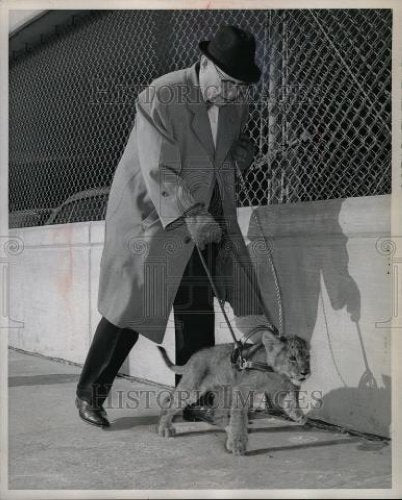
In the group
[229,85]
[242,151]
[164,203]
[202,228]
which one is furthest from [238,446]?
[229,85]

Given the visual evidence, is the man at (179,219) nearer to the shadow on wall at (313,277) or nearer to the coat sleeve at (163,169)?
the coat sleeve at (163,169)

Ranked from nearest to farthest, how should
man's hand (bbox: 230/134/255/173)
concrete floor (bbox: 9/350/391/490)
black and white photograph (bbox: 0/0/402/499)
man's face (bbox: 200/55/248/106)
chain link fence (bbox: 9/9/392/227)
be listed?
Answer: concrete floor (bbox: 9/350/391/490) → black and white photograph (bbox: 0/0/402/499) → man's face (bbox: 200/55/248/106) → man's hand (bbox: 230/134/255/173) → chain link fence (bbox: 9/9/392/227)

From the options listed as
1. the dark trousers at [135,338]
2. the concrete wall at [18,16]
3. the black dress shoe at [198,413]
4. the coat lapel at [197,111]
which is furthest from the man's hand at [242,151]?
the black dress shoe at [198,413]

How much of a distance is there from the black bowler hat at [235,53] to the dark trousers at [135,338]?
1270 mm

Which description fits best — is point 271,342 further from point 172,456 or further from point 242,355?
point 172,456

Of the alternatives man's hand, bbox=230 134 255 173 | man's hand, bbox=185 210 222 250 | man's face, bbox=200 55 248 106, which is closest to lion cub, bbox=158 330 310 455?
man's hand, bbox=185 210 222 250

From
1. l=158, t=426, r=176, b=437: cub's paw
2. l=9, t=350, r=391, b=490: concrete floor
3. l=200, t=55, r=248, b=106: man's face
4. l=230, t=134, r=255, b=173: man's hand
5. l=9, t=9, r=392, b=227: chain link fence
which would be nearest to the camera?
l=9, t=350, r=391, b=490: concrete floor

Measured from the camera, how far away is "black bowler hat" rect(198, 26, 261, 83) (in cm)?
329

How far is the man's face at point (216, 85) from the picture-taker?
11.1 feet

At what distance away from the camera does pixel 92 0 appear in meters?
3.13

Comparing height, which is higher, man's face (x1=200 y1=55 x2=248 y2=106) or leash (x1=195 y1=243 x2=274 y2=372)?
man's face (x1=200 y1=55 x2=248 y2=106)

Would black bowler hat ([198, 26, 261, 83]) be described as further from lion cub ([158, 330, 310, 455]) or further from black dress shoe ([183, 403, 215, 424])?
black dress shoe ([183, 403, 215, 424])

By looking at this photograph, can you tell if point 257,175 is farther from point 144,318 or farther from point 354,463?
point 354,463

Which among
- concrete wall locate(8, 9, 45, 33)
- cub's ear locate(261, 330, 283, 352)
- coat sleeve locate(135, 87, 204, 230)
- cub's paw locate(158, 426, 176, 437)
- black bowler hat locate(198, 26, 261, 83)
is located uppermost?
concrete wall locate(8, 9, 45, 33)
